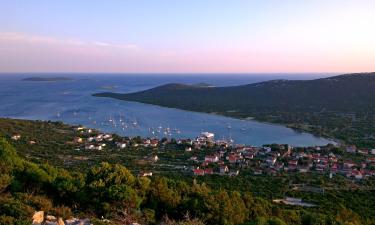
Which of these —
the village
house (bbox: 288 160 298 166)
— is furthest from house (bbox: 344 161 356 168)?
house (bbox: 288 160 298 166)

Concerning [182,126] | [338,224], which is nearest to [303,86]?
[182,126]

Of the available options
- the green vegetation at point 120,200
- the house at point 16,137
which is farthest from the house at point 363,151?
the house at point 16,137

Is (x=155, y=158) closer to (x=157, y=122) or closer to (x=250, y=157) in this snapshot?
(x=250, y=157)

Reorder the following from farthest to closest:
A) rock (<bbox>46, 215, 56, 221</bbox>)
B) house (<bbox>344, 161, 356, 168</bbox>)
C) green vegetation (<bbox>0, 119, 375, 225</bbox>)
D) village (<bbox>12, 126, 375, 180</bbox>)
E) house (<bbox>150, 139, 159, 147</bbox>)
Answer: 1. house (<bbox>150, 139, 159, 147</bbox>)
2. house (<bbox>344, 161, 356, 168</bbox>)
3. village (<bbox>12, 126, 375, 180</bbox>)
4. green vegetation (<bbox>0, 119, 375, 225</bbox>)
5. rock (<bbox>46, 215, 56, 221</bbox>)

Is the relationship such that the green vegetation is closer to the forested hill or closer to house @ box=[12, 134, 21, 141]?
house @ box=[12, 134, 21, 141]

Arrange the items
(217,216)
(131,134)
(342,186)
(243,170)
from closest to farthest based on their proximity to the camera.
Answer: (217,216) → (342,186) → (243,170) → (131,134)

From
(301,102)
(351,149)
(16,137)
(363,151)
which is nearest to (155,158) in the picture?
(16,137)

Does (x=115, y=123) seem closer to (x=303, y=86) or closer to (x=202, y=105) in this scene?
(x=202, y=105)
